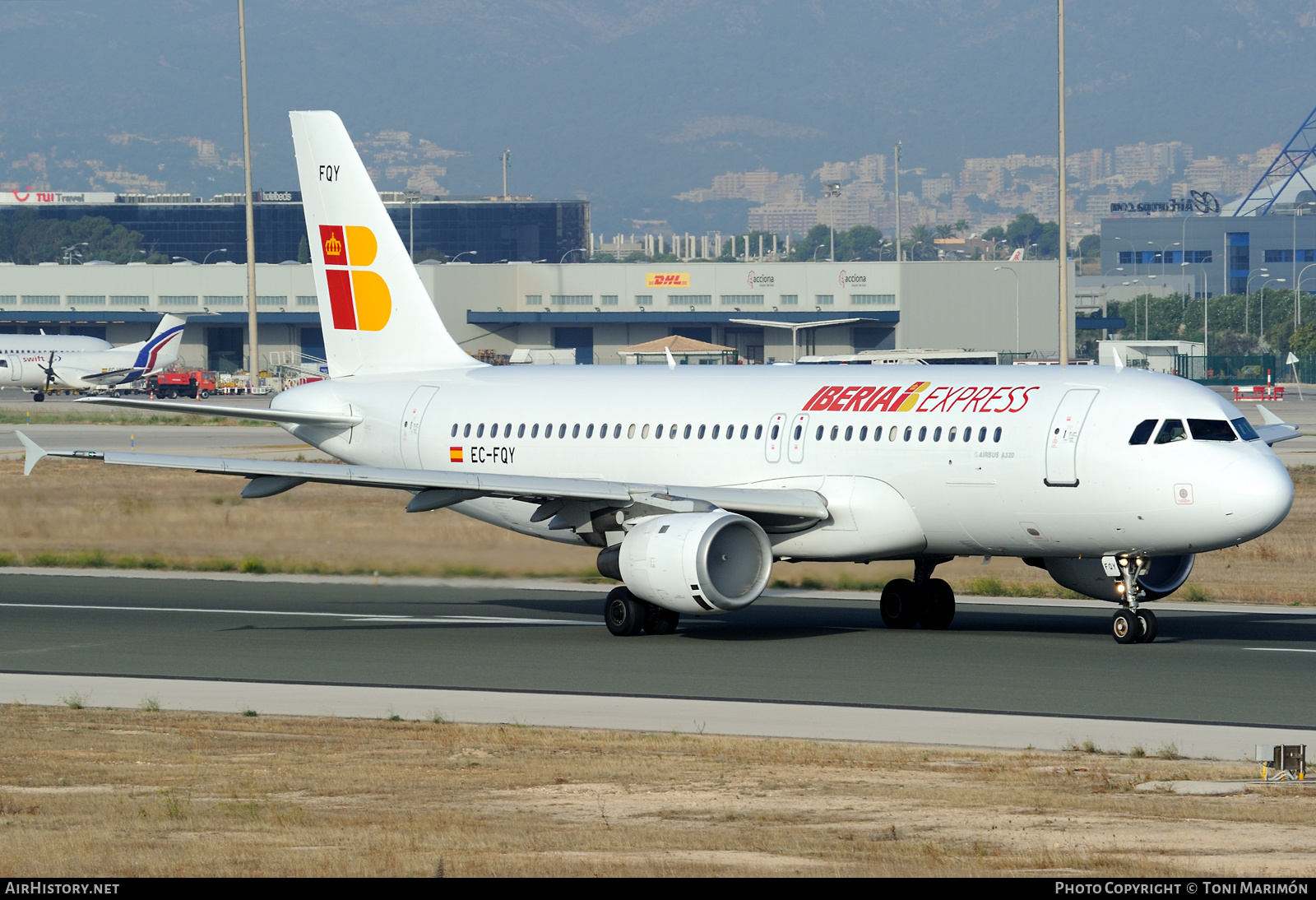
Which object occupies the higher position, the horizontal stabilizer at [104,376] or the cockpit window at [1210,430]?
the cockpit window at [1210,430]

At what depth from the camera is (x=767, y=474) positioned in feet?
97.9

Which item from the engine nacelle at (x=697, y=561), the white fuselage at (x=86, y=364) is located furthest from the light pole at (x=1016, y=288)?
the engine nacelle at (x=697, y=561)

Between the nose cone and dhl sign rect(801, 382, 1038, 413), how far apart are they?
11.3 feet

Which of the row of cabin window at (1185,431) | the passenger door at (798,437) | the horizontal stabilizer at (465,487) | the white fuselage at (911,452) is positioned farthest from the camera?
the passenger door at (798,437)

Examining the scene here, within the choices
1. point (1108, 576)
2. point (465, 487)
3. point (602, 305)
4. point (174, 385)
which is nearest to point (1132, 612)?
point (1108, 576)

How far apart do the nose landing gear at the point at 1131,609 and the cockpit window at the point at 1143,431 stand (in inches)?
75.7

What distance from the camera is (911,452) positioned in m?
28.2

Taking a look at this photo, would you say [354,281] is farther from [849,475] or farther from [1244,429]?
[1244,429]

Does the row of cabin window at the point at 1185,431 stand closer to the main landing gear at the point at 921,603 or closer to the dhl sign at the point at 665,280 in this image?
the main landing gear at the point at 921,603

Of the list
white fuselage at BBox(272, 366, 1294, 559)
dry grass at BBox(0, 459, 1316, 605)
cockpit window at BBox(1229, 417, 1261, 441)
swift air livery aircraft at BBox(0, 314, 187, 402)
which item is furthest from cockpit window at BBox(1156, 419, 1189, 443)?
swift air livery aircraft at BBox(0, 314, 187, 402)

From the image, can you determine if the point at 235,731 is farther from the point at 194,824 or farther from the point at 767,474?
the point at 767,474

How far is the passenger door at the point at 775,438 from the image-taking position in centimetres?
2980

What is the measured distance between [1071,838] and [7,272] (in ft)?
580

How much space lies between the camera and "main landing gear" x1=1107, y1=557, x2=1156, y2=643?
27.4m
